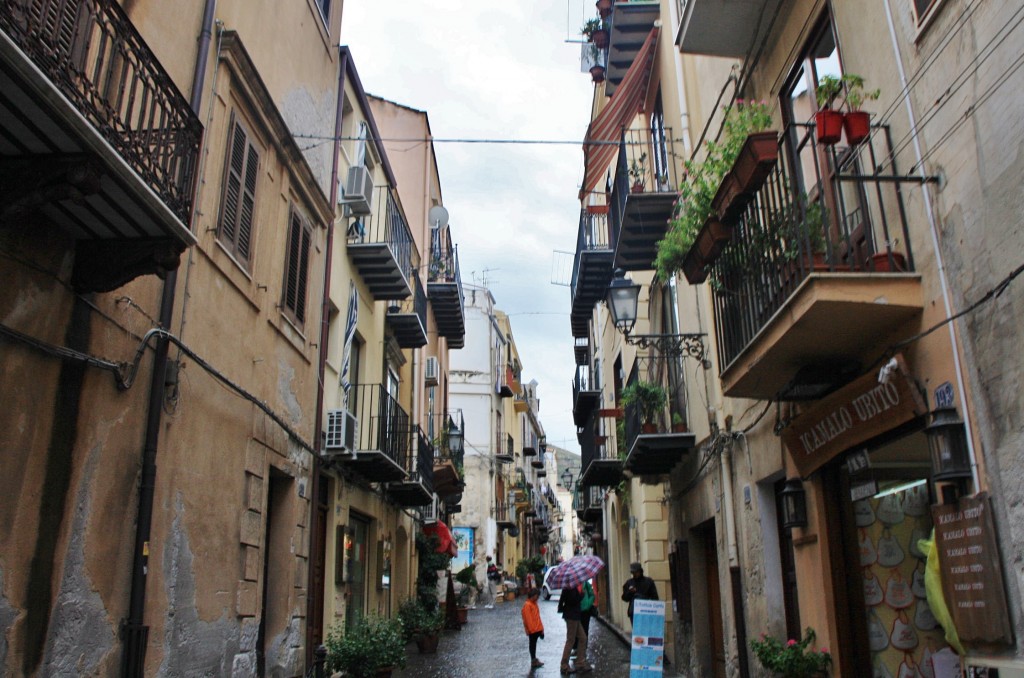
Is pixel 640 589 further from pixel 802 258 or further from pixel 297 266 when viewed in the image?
pixel 802 258

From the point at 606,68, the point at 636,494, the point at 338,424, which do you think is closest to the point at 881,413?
the point at 338,424

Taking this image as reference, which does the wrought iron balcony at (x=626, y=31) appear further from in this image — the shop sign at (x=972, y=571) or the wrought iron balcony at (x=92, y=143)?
the shop sign at (x=972, y=571)

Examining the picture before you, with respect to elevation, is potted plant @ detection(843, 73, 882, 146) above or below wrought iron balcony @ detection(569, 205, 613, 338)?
below

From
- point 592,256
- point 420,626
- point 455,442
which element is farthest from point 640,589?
point 455,442

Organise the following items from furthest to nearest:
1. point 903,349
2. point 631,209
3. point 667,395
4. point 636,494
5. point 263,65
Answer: point 636,494 < point 667,395 < point 631,209 < point 263,65 < point 903,349

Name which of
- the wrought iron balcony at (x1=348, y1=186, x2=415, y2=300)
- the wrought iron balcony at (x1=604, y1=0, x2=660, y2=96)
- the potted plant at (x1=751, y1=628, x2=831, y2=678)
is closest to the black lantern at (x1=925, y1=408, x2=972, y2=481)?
the potted plant at (x1=751, y1=628, x2=831, y2=678)

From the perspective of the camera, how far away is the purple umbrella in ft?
42.8

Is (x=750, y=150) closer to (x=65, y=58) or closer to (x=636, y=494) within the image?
(x=65, y=58)

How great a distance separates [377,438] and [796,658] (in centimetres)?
898

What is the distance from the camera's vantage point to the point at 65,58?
4695mm

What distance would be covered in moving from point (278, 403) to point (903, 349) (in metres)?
7.05

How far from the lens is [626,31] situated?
46.1 feet

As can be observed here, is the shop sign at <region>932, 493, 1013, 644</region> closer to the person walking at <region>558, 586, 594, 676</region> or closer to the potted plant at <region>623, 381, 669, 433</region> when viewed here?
the potted plant at <region>623, 381, 669, 433</region>

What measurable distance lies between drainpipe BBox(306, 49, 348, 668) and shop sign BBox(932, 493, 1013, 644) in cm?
797
